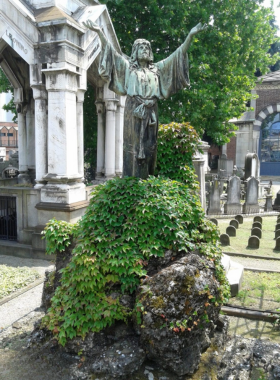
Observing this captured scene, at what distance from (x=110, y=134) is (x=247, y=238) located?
18.4ft

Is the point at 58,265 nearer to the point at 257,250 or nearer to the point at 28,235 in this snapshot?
the point at 28,235

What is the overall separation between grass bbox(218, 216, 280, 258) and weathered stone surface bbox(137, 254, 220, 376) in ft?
20.9

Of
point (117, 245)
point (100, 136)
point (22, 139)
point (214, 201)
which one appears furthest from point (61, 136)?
point (214, 201)

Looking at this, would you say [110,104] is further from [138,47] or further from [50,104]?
[138,47]

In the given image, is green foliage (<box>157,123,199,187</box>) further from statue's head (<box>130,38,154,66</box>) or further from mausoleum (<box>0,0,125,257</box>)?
mausoleum (<box>0,0,125,257</box>)

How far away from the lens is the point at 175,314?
357cm

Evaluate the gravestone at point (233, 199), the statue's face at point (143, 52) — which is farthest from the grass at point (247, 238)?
the statue's face at point (143, 52)

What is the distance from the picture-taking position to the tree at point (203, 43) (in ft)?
46.3

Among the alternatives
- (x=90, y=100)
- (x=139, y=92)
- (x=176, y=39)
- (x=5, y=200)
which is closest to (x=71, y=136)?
(x=5, y=200)

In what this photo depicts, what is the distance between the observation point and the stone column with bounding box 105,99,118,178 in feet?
37.7

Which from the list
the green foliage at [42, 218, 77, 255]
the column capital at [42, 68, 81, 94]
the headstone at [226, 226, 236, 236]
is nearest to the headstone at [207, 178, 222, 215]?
the headstone at [226, 226, 236, 236]

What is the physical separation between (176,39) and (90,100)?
14.9 ft

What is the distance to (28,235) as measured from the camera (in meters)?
8.87

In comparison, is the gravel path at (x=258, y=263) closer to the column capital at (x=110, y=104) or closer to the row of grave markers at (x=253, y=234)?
the row of grave markers at (x=253, y=234)
